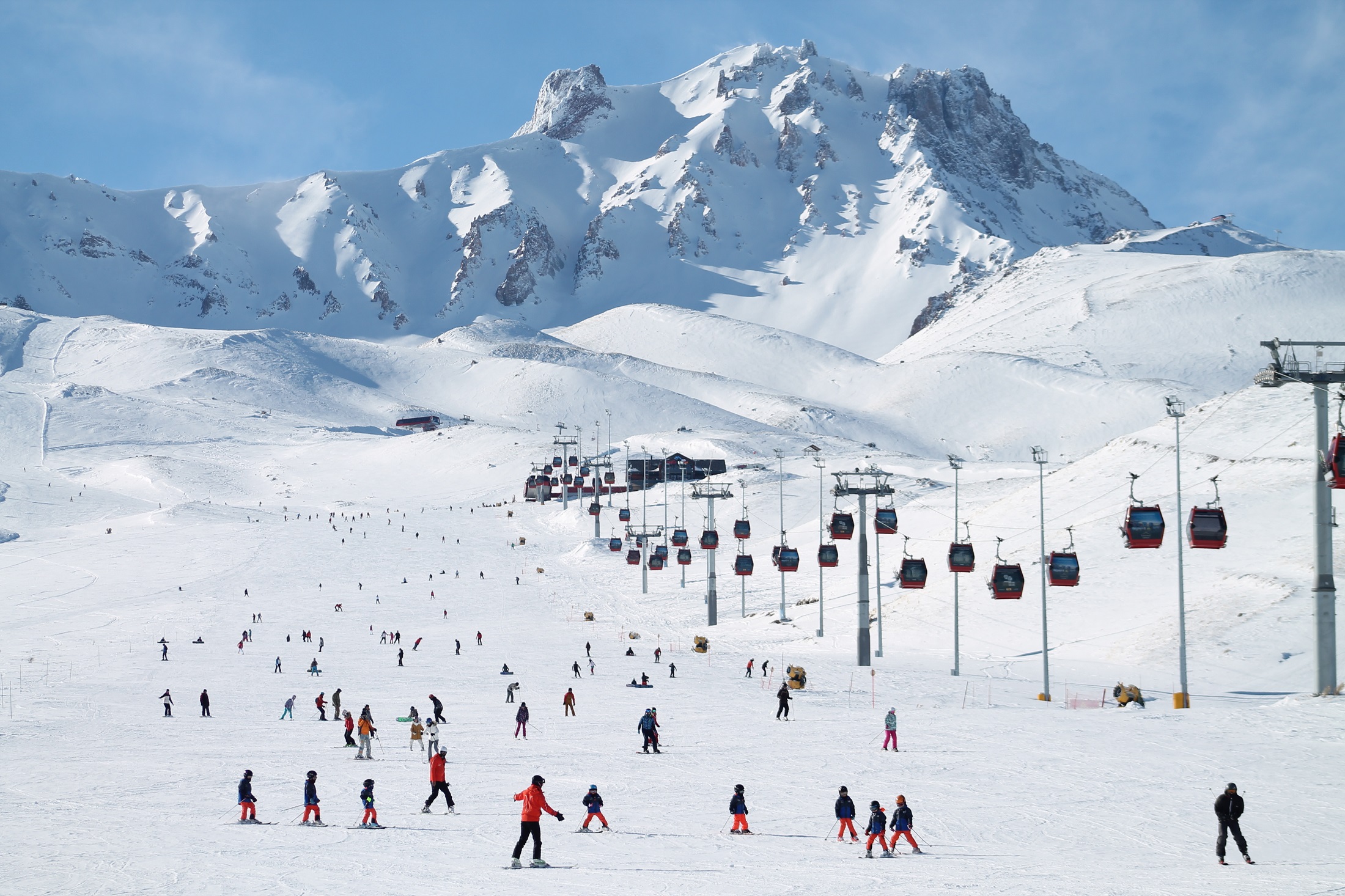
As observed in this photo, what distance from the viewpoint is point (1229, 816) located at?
16.7m

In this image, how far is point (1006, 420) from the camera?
199125 mm

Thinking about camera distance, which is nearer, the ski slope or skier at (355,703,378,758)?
the ski slope

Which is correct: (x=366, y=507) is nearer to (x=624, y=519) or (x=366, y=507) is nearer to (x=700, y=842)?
(x=624, y=519)

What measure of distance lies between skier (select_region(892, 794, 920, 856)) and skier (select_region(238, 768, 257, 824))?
10902 mm

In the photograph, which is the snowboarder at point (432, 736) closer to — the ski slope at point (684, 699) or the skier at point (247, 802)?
the ski slope at point (684, 699)

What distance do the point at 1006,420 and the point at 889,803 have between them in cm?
18484

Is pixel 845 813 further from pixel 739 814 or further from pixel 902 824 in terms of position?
pixel 739 814

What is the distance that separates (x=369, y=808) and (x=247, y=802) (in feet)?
8.18

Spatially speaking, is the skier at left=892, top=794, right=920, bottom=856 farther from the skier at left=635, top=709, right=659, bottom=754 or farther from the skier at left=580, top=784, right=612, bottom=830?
the skier at left=635, top=709, right=659, bottom=754

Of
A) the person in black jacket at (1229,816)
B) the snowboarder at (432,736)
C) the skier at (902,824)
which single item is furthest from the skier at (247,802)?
the person in black jacket at (1229,816)

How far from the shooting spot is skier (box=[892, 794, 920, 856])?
18.3 metres

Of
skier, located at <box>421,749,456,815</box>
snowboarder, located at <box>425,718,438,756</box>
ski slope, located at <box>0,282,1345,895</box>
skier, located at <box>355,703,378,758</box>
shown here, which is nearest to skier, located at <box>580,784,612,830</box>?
ski slope, located at <box>0,282,1345,895</box>

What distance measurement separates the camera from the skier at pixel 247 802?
2077cm

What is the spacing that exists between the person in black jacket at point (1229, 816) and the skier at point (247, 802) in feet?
50.7
